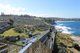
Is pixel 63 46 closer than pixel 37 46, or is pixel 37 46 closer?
pixel 37 46

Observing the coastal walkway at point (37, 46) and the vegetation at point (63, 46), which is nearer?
the coastal walkway at point (37, 46)

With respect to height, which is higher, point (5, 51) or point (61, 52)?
point (5, 51)

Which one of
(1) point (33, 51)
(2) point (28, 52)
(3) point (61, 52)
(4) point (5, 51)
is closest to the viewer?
(2) point (28, 52)

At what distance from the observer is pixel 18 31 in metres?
48.5

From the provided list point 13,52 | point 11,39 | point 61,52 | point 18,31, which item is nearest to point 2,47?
point 13,52

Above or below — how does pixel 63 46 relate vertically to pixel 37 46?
below

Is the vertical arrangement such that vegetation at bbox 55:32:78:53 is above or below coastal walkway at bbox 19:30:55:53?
below

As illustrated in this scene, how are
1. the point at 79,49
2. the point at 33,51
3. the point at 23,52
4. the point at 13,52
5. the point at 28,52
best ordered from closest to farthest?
1. the point at 23,52
2. the point at 28,52
3. the point at 33,51
4. the point at 13,52
5. the point at 79,49

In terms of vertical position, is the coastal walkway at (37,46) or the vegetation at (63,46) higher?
the coastal walkway at (37,46)

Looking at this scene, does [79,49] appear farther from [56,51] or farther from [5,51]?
[5,51]

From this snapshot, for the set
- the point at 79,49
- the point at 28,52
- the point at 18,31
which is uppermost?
the point at 28,52

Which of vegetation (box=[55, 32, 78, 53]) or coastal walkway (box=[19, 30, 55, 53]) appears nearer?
coastal walkway (box=[19, 30, 55, 53])

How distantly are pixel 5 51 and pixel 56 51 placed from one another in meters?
12.1

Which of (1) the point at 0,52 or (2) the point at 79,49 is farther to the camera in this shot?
(2) the point at 79,49
